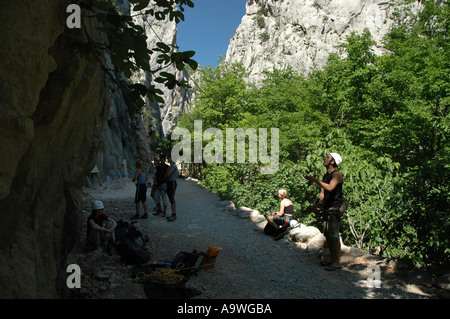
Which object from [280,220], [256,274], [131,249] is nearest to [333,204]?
[256,274]

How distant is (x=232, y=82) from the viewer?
2156cm

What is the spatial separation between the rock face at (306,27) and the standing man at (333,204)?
154ft

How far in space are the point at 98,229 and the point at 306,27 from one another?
64177 millimetres

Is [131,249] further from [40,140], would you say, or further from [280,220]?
[280,220]

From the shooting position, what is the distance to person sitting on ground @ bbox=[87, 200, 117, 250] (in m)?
5.15

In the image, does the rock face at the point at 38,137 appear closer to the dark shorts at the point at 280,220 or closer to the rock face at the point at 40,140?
the rock face at the point at 40,140

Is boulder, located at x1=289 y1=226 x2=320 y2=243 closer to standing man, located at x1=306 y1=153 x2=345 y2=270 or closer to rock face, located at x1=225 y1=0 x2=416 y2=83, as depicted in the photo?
standing man, located at x1=306 y1=153 x2=345 y2=270

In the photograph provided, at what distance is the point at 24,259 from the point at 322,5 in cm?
6840

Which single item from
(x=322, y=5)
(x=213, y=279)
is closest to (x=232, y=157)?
(x=213, y=279)

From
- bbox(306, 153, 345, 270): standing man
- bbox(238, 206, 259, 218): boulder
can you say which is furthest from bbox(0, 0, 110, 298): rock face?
bbox(238, 206, 259, 218): boulder

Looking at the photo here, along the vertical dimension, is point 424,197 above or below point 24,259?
above

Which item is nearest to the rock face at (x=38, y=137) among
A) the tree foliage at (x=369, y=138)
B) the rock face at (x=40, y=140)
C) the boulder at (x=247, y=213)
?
the rock face at (x=40, y=140)
